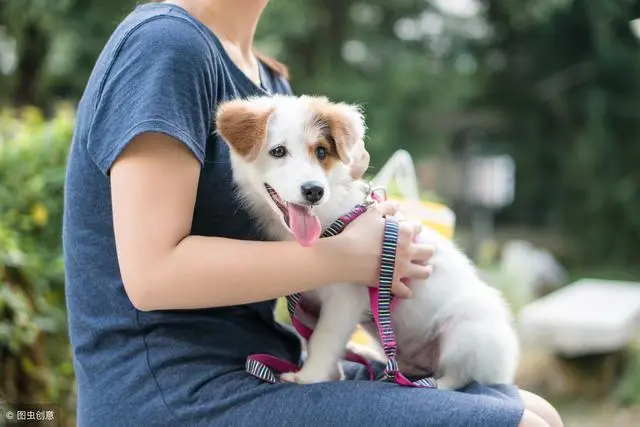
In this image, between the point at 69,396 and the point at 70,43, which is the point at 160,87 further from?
the point at 70,43

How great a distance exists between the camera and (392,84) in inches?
260

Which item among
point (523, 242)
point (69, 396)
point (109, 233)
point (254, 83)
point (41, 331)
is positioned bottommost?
point (523, 242)

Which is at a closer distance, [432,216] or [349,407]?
[349,407]

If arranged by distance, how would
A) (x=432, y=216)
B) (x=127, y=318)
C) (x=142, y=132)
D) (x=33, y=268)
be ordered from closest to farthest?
(x=142, y=132), (x=127, y=318), (x=432, y=216), (x=33, y=268)

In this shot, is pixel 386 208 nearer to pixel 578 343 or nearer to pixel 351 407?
pixel 351 407

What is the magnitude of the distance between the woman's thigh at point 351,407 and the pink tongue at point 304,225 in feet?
0.74

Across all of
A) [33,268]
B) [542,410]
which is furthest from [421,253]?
[33,268]

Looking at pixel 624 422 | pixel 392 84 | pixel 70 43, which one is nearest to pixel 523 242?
pixel 392 84

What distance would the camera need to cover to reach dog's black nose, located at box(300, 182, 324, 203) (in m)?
1.23

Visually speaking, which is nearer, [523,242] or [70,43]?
[70,43]

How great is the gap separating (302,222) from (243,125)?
0.18 meters

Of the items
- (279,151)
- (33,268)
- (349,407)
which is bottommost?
(33,268)

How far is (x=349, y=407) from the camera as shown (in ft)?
3.68

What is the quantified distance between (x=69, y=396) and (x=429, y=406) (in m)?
1.85
